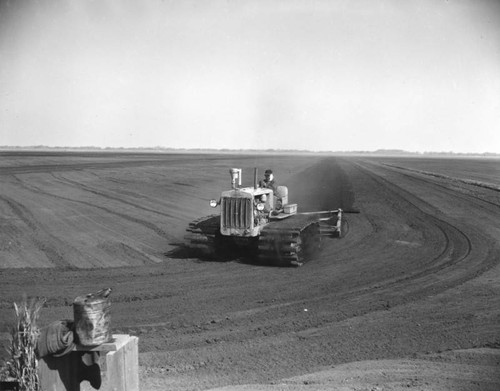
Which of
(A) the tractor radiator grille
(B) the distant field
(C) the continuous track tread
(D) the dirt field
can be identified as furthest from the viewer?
(B) the distant field

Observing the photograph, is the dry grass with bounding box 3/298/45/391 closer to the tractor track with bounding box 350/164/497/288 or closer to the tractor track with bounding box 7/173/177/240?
the tractor track with bounding box 350/164/497/288

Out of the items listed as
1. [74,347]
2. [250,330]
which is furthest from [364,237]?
[74,347]

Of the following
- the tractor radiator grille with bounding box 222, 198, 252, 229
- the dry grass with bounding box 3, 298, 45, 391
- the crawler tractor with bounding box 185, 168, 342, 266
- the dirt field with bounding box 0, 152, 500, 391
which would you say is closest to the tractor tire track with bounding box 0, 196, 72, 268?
the dirt field with bounding box 0, 152, 500, 391

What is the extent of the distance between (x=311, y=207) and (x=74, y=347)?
849 inches

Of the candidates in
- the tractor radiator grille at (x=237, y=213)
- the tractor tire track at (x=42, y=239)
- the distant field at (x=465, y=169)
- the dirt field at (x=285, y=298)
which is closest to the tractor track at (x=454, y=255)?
the dirt field at (x=285, y=298)

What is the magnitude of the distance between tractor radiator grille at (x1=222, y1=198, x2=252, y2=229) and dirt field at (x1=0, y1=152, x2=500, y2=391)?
1.14 m

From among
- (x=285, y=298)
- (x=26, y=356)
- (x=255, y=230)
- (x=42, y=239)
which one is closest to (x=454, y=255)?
(x=255, y=230)

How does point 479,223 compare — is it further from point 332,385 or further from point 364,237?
point 332,385

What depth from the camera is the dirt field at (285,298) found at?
7809 millimetres

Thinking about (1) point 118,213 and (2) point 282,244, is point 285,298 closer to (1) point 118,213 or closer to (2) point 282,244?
(2) point 282,244

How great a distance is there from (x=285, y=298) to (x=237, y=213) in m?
4.07

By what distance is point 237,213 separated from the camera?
15016 mm

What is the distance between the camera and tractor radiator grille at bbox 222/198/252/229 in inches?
588

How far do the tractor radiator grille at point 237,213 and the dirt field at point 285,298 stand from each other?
114 cm
